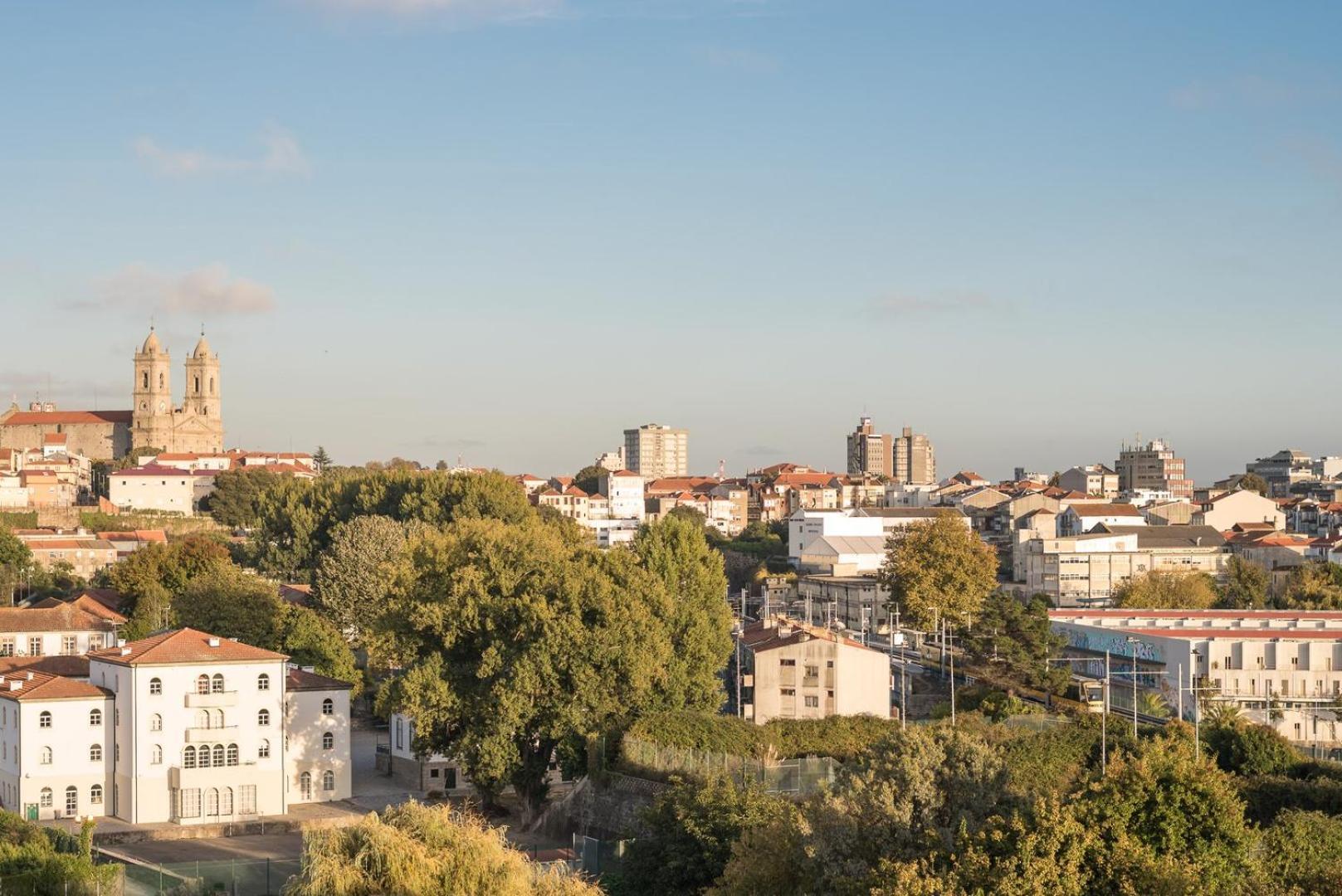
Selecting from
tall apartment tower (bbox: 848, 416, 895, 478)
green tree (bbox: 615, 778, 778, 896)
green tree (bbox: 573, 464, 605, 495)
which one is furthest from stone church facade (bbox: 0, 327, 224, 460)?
green tree (bbox: 615, 778, 778, 896)

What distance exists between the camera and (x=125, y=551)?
80250mm

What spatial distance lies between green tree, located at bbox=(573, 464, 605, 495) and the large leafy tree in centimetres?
8332

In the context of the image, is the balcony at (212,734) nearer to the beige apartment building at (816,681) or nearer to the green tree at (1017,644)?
the beige apartment building at (816,681)

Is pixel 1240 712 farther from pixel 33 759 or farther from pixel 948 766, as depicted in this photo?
pixel 33 759

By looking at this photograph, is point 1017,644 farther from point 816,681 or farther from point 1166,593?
point 1166,593

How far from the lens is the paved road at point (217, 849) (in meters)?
32.5

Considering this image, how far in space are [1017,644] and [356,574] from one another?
21.3 metres

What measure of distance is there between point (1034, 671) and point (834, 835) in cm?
3030

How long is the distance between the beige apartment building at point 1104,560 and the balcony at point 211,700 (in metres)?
43.8

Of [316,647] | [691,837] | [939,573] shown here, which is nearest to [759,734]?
[691,837]

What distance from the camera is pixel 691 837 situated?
2559 centimetres

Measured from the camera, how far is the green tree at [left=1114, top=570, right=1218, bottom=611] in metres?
65.1

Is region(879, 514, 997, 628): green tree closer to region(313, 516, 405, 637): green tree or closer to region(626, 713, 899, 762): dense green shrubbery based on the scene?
region(313, 516, 405, 637): green tree

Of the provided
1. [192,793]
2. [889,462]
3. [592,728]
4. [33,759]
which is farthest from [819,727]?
[889,462]
